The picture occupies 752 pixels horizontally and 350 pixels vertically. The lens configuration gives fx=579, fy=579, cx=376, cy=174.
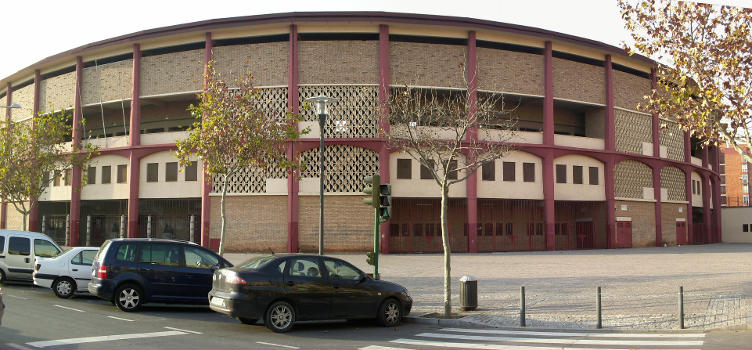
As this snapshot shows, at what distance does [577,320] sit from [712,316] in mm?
2760

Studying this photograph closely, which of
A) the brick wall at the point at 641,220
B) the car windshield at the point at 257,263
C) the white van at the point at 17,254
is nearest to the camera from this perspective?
the car windshield at the point at 257,263

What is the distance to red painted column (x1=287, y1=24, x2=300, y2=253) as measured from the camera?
31609mm

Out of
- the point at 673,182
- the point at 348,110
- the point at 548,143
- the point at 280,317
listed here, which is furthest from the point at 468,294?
the point at 673,182

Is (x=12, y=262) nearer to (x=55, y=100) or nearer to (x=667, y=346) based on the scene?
(x=667, y=346)

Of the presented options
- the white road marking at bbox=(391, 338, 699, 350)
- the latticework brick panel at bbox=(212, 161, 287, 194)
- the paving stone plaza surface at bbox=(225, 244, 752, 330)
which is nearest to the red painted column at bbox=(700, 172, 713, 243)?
the paving stone plaza surface at bbox=(225, 244, 752, 330)

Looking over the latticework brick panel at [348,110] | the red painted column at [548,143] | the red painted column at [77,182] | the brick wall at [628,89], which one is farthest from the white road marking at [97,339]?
the brick wall at [628,89]

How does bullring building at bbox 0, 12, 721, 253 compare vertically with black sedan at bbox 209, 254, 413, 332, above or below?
above

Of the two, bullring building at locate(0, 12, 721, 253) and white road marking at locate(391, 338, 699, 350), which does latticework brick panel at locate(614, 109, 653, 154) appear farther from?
white road marking at locate(391, 338, 699, 350)

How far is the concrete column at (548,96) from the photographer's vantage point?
34688 millimetres

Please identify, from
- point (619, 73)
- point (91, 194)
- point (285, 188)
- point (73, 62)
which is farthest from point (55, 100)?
point (619, 73)

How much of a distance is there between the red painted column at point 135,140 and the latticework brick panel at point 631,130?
98.9 ft

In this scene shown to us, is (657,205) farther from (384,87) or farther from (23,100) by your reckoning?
(23,100)

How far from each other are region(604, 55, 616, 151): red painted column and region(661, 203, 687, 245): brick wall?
7.62 metres

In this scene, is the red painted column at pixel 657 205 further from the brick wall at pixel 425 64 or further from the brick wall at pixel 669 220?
the brick wall at pixel 425 64
